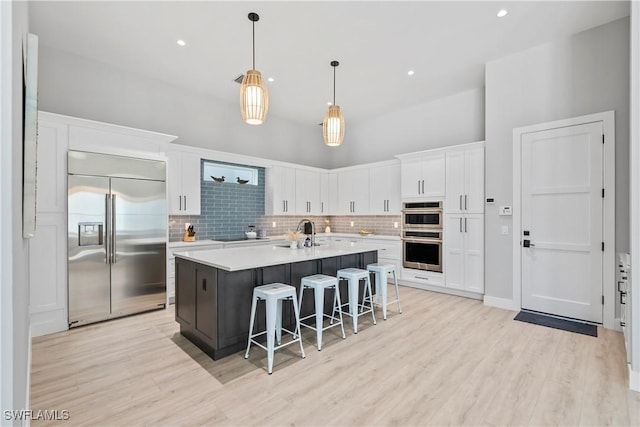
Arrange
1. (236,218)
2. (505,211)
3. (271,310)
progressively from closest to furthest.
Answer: (271,310) < (505,211) < (236,218)

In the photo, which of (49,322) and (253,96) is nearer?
(253,96)

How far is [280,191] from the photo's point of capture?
6297 millimetres

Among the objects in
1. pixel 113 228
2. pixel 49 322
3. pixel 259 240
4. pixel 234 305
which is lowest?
Answer: pixel 49 322

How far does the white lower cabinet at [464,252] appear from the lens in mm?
4746

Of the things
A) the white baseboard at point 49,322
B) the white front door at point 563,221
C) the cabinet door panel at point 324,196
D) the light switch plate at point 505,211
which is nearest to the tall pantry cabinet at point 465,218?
the light switch plate at point 505,211

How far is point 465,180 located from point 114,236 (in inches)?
202

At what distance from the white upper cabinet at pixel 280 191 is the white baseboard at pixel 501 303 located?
154 inches

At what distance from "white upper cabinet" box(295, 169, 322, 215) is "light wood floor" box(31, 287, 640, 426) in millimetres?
3556

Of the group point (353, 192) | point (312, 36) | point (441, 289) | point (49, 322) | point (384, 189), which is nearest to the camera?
point (49, 322)

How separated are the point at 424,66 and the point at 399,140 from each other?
2.07 meters

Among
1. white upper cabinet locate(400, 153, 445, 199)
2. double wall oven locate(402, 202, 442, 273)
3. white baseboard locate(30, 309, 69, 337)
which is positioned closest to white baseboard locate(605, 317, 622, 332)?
double wall oven locate(402, 202, 442, 273)

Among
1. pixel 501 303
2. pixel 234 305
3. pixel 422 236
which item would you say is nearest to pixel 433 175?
pixel 422 236

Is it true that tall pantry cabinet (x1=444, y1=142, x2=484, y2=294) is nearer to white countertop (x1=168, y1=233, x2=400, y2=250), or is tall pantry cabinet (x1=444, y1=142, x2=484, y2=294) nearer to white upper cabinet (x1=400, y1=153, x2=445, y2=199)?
white upper cabinet (x1=400, y1=153, x2=445, y2=199)

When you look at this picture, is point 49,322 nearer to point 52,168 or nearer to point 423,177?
point 52,168
